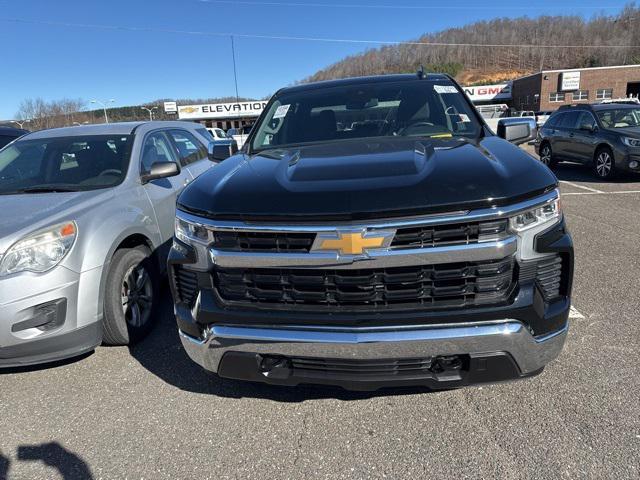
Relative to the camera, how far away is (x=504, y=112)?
143ft

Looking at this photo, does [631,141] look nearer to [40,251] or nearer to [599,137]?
[599,137]

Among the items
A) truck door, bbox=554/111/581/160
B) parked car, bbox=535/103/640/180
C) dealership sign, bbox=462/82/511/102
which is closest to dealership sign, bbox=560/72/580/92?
dealership sign, bbox=462/82/511/102

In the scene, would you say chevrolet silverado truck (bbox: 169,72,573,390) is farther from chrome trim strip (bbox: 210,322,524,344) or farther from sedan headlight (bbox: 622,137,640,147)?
sedan headlight (bbox: 622,137,640,147)

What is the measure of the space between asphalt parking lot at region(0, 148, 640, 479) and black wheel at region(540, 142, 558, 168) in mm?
10605

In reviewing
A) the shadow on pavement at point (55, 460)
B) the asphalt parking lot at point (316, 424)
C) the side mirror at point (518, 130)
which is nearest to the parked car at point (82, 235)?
the asphalt parking lot at point (316, 424)

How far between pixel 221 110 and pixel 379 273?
212ft

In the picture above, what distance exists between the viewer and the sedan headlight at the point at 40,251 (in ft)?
9.29

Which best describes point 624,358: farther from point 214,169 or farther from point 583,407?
point 214,169

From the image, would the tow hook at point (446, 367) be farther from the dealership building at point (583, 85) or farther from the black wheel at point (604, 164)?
the dealership building at point (583, 85)

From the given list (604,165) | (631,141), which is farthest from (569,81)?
(631,141)

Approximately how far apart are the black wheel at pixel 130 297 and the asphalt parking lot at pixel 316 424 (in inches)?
9.0

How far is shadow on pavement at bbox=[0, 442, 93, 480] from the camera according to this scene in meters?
2.32

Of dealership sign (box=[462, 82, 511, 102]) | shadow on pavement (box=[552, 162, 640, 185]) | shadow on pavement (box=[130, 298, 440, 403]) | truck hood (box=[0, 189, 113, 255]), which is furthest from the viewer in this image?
dealership sign (box=[462, 82, 511, 102])

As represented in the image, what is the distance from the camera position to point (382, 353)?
6.88ft
